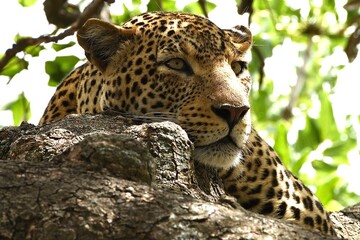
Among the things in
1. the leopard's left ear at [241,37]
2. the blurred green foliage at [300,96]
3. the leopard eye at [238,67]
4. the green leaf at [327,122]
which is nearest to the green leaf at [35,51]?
the blurred green foliage at [300,96]

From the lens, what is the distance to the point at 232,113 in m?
5.64

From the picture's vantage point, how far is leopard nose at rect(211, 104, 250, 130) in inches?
221

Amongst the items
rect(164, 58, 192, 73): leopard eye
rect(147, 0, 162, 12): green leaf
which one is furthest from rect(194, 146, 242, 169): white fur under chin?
rect(147, 0, 162, 12): green leaf

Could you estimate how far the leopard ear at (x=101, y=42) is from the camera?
653 cm

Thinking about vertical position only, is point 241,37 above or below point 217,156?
above

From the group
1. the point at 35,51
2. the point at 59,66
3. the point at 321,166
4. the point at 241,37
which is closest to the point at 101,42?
the point at 241,37

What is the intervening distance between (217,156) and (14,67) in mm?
3367

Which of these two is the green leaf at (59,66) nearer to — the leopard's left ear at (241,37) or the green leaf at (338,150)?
the leopard's left ear at (241,37)

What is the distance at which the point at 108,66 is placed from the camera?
21.5 feet

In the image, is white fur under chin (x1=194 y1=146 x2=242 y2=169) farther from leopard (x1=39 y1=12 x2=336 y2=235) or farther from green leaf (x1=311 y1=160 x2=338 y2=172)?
green leaf (x1=311 y1=160 x2=338 y2=172)

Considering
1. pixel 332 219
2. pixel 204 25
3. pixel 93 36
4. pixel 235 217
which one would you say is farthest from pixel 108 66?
pixel 235 217

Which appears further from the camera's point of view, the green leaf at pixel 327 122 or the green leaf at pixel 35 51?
the green leaf at pixel 327 122

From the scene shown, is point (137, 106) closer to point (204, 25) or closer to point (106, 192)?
point (204, 25)

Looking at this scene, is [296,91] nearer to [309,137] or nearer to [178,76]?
[309,137]
